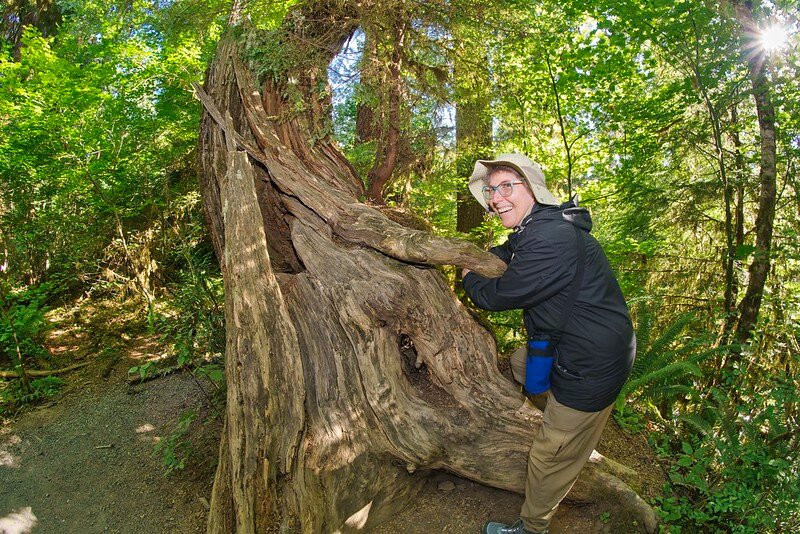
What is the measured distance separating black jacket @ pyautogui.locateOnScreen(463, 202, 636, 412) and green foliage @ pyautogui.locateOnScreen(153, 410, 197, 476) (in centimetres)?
336

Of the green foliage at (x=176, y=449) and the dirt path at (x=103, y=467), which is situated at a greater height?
the green foliage at (x=176, y=449)

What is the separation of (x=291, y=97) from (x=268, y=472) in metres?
3.84

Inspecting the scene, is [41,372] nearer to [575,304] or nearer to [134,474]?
[134,474]

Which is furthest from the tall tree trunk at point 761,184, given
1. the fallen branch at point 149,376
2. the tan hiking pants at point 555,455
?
the fallen branch at point 149,376

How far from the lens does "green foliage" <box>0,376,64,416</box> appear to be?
6.01m

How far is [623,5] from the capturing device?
5340 millimetres

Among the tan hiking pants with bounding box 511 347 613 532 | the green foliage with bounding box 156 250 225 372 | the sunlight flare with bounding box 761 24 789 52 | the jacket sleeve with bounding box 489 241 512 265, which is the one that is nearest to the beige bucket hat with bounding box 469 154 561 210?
the jacket sleeve with bounding box 489 241 512 265

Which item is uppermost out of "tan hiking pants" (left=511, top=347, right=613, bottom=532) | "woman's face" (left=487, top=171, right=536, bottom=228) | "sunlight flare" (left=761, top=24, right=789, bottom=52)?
"sunlight flare" (left=761, top=24, right=789, bottom=52)

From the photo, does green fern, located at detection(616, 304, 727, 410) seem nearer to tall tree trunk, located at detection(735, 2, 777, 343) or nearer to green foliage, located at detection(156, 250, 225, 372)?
tall tree trunk, located at detection(735, 2, 777, 343)

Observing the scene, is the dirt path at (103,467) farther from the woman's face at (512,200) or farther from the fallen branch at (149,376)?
the woman's face at (512,200)

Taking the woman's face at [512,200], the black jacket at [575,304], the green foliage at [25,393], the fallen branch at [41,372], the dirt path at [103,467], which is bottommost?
the dirt path at [103,467]

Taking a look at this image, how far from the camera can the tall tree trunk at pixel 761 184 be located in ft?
16.8

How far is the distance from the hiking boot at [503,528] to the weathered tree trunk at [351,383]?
0.26 metres

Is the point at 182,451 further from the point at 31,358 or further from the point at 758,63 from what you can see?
the point at 758,63
